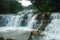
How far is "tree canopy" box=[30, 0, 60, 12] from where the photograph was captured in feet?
64.0

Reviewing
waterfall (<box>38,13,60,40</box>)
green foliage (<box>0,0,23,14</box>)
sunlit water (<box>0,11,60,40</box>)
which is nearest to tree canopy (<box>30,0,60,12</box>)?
sunlit water (<box>0,11,60,40</box>)

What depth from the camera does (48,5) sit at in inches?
789

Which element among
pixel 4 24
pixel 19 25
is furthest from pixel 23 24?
pixel 4 24

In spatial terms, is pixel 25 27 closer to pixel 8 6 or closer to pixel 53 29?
pixel 53 29

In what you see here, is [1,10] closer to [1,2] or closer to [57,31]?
[1,2]

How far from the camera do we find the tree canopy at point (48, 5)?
19.5 metres

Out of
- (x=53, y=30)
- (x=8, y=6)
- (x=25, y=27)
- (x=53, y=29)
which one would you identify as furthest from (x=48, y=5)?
(x=8, y=6)

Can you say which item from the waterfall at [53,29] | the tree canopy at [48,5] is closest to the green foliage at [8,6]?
the tree canopy at [48,5]

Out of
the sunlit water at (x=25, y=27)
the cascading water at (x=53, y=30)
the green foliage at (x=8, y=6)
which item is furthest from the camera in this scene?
the green foliage at (x=8, y=6)

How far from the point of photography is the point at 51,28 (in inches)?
565

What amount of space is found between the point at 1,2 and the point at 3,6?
54 centimetres

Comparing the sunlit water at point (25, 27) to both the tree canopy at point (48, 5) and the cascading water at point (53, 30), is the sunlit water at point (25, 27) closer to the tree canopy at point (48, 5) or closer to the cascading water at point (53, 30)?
the cascading water at point (53, 30)

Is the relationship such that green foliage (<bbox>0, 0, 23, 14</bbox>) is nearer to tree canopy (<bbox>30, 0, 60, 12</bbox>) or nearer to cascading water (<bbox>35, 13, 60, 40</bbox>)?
tree canopy (<bbox>30, 0, 60, 12</bbox>)

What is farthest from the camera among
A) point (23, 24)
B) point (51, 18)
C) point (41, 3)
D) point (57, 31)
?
point (41, 3)
